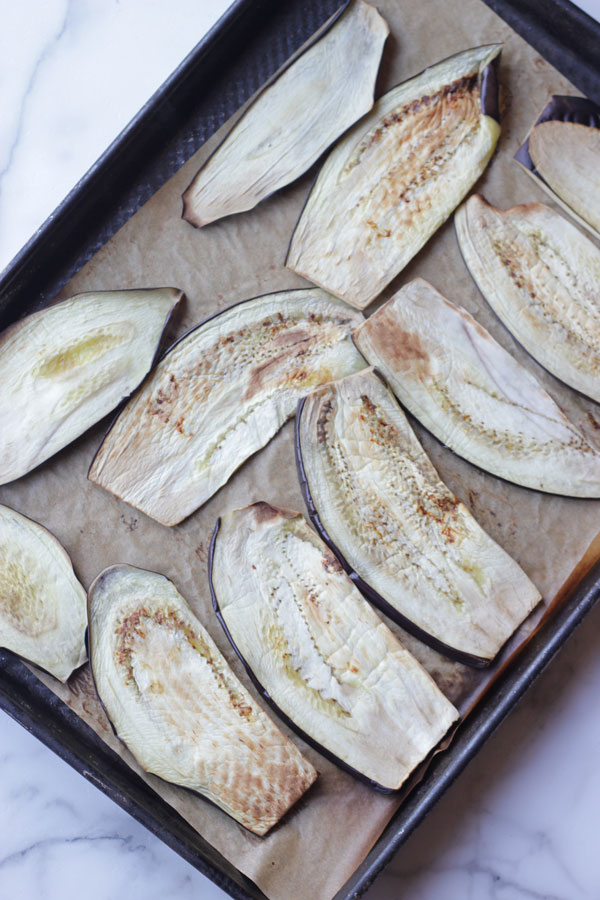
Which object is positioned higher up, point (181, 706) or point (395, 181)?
point (395, 181)

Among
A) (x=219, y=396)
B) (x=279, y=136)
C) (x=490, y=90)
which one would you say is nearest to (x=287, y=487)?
(x=219, y=396)

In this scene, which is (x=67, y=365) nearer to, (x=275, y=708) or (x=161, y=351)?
(x=161, y=351)

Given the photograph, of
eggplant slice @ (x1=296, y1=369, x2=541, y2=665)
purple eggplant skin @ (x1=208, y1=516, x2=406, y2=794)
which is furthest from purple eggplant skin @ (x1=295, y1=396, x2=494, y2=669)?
purple eggplant skin @ (x1=208, y1=516, x2=406, y2=794)

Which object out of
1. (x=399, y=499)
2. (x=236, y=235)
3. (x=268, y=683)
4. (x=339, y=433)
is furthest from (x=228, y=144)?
(x=268, y=683)

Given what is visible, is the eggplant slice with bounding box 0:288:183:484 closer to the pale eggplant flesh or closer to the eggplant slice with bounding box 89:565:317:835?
the eggplant slice with bounding box 89:565:317:835

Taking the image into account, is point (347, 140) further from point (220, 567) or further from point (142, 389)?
point (220, 567)

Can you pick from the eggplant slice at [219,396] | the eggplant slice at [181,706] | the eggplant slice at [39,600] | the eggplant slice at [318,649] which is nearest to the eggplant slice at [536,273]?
the eggplant slice at [219,396]

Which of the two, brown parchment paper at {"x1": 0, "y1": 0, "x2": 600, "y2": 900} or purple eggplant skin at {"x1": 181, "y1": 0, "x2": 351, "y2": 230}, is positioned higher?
purple eggplant skin at {"x1": 181, "y1": 0, "x2": 351, "y2": 230}
